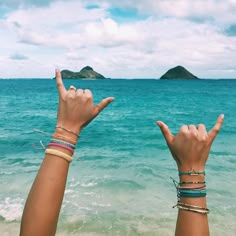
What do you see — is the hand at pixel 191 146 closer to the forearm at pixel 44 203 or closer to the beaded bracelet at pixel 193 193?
the beaded bracelet at pixel 193 193

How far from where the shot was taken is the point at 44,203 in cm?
180

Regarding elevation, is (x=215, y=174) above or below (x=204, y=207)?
above

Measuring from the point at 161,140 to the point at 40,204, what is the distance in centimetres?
2105

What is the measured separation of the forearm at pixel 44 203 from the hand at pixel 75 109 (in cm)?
29

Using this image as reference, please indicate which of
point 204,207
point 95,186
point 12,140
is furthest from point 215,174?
point 12,140

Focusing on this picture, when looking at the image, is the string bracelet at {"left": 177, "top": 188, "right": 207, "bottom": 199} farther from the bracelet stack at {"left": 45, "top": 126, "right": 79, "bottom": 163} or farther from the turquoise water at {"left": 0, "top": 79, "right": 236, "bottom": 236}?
the turquoise water at {"left": 0, "top": 79, "right": 236, "bottom": 236}

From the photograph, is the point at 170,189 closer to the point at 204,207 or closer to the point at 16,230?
the point at 16,230

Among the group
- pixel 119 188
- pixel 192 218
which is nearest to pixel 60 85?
pixel 192 218

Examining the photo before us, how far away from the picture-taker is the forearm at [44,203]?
5.87 feet

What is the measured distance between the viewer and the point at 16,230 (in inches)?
336

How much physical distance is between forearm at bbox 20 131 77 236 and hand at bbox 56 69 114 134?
293 mm

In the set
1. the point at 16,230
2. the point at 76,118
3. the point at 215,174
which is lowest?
the point at 16,230

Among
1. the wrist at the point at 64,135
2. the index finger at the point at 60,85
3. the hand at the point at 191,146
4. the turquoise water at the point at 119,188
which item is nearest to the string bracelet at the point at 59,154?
the wrist at the point at 64,135

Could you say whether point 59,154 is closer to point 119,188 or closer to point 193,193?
point 193,193
